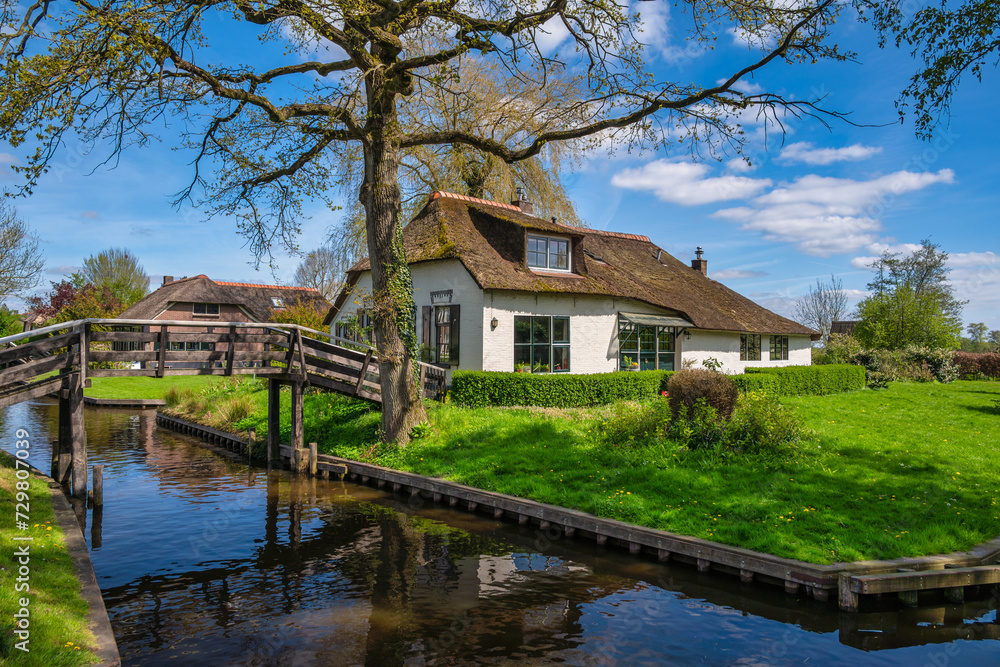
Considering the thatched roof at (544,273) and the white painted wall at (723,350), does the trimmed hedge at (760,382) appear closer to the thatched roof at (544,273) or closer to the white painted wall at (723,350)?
the white painted wall at (723,350)

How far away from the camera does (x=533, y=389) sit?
55.8ft

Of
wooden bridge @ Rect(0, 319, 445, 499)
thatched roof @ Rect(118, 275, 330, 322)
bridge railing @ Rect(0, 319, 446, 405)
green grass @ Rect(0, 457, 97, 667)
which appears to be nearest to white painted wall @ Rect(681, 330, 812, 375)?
bridge railing @ Rect(0, 319, 446, 405)

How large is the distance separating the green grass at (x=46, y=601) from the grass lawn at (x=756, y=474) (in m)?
6.50

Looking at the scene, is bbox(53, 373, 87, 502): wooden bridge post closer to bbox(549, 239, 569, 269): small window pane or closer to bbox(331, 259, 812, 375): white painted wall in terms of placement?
bbox(331, 259, 812, 375): white painted wall

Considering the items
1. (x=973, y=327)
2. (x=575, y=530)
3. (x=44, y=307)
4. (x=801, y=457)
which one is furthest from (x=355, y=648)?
(x=973, y=327)

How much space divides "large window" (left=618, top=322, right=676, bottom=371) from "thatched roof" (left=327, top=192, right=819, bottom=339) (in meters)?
1.03

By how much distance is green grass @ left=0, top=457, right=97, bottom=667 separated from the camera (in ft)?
14.9

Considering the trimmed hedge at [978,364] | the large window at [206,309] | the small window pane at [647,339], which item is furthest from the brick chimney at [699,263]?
the large window at [206,309]

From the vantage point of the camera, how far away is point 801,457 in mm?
10938

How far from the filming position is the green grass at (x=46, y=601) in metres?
4.55

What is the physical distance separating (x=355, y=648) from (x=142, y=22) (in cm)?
899

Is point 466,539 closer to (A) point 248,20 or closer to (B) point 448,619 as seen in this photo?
(B) point 448,619

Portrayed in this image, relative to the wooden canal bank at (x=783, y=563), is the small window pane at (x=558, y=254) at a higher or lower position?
higher

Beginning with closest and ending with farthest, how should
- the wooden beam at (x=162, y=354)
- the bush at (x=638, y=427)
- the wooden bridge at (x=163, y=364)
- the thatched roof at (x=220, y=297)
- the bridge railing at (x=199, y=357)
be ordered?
1. the bridge railing at (x=199, y=357)
2. the wooden bridge at (x=163, y=364)
3. the wooden beam at (x=162, y=354)
4. the bush at (x=638, y=427)
5. the thatched roof at (x=220, y=297)
